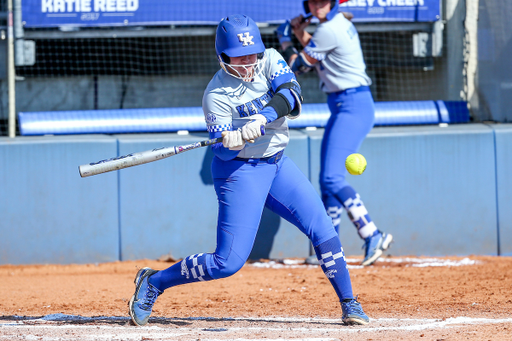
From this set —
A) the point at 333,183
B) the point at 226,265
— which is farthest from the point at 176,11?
the point at 226,265

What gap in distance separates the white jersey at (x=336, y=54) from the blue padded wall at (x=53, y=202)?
6.88ft

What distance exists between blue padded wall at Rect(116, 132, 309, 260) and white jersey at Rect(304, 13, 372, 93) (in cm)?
81

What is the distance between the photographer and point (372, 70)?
28.4 ft

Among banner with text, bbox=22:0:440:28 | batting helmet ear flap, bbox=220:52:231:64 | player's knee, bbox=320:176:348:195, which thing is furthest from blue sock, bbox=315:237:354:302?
banner with text, bbox=22:0:440:28

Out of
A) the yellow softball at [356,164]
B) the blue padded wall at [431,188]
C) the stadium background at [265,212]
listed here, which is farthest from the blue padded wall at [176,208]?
the yellow softball at [356,164]

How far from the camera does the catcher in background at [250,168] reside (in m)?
3.50

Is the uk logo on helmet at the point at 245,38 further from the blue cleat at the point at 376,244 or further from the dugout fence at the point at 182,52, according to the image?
the dugout fence at the point at 182,52

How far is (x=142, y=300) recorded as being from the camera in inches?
148

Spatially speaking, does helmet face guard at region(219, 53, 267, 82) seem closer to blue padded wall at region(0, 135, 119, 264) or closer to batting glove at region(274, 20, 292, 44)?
batting glove at region(274, 20, 292, 44)

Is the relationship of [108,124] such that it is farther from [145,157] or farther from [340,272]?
[340,272]

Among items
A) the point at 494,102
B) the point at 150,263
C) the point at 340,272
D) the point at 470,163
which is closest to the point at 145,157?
the point at 340,272

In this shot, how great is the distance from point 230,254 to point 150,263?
2874 millimetres

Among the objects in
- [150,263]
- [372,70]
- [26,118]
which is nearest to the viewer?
[150,263]

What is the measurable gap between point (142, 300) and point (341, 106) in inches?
108
